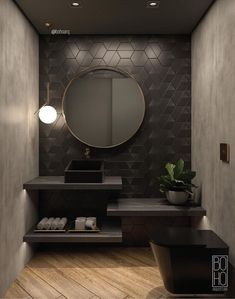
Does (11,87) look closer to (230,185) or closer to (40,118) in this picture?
(40,118)

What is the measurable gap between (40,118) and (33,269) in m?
1.48

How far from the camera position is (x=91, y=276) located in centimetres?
320

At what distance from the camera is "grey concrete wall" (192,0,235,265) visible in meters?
2.60

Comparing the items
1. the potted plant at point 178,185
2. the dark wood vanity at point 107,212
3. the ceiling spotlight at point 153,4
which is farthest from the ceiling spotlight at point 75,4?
the potted plant at point 178,185

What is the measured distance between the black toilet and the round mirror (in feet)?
4.93

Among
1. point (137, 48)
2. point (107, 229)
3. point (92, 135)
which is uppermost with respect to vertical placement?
point (137, 48)

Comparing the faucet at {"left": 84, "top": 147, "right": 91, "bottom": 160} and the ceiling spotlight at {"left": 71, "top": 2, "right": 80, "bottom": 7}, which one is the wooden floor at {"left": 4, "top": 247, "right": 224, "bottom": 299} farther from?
the ceiling spotlight at {"left": 71, "top": 2, "right": 80, "bottom": 7}

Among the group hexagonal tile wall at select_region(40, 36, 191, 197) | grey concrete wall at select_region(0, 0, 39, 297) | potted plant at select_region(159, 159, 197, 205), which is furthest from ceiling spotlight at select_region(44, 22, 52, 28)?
potted plant at select_region(159, 159, 197, 205)

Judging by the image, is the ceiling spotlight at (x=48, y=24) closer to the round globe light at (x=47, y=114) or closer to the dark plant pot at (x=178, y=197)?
the round globe light at (x=47, y=114)

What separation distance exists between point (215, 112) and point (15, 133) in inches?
66.2

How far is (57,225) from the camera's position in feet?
11.6

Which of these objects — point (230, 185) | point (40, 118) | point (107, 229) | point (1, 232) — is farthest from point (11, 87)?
point (230, 185)

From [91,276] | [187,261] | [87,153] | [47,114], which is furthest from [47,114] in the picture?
[187,261]

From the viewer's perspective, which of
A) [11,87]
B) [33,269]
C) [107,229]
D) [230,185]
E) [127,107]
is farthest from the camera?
[127,107]
